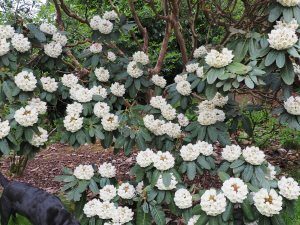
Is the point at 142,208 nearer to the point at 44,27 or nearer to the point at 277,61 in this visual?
the point at 277,61

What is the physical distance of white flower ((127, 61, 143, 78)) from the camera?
3201 mm

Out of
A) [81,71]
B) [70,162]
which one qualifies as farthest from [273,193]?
→ [70,162]

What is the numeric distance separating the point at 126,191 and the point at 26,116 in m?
0.75

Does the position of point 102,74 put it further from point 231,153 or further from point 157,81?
point 231,153

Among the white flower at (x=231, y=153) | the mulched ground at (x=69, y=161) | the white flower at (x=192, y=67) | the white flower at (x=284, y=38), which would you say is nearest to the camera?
the white flower at (x=284, y=38)

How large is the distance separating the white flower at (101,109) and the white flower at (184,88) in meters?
0.50

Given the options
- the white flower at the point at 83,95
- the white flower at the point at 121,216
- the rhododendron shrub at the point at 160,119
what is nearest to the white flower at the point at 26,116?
the rhododendron shrub at the point at 160,119

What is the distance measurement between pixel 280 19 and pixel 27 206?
1789mm

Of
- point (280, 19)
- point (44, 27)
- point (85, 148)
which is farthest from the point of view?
point (85, 148)

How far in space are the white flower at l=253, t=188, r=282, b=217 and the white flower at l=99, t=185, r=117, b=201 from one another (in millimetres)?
893

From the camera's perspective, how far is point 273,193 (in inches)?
92.2

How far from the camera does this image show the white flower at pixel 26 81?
2773 mm

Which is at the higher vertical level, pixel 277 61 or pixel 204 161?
pixel 277 61

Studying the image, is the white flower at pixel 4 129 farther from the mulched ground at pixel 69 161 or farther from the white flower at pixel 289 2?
the white flower at pixel 289 2
